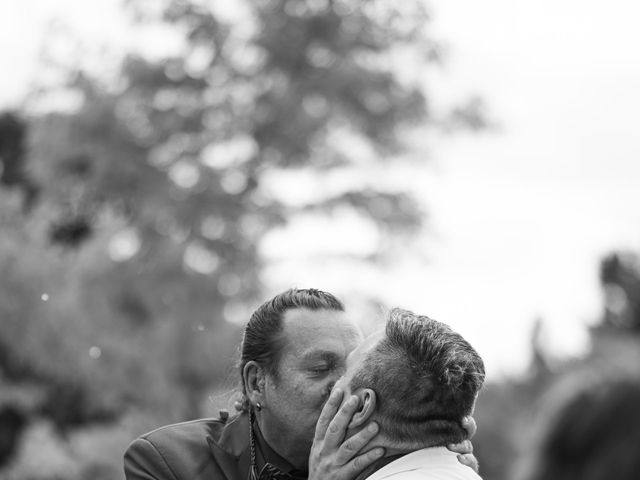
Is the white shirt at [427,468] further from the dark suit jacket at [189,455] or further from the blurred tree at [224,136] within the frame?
the blurred tree at [224,136]

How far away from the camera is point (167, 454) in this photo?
10.4ft

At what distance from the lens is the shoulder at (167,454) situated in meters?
3.12

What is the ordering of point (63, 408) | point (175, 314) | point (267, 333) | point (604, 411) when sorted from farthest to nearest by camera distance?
point (175, 314), point (63, 408), point (267, 333), point (604, 411)

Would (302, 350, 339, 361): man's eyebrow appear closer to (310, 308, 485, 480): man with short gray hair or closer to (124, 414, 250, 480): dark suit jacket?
(124, 414, 250, 480): dark suit jacket

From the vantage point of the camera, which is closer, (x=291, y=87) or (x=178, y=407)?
(x=178, y=407)

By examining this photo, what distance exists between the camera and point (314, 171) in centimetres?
1277

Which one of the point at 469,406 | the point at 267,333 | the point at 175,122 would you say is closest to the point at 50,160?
the point at 175,122

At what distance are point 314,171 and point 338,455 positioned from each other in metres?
10.3

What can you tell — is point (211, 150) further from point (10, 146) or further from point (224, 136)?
point (10, 146)

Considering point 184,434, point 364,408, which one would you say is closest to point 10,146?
point 184,434

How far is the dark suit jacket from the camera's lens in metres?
3.12

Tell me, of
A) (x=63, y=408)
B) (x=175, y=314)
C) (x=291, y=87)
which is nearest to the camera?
(x=63, y=408)

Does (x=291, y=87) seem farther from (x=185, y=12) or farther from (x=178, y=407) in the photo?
(x=178, y=407)

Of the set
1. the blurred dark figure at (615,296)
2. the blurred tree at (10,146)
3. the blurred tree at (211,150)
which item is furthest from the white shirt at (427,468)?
the blurred tree at (10,146)
